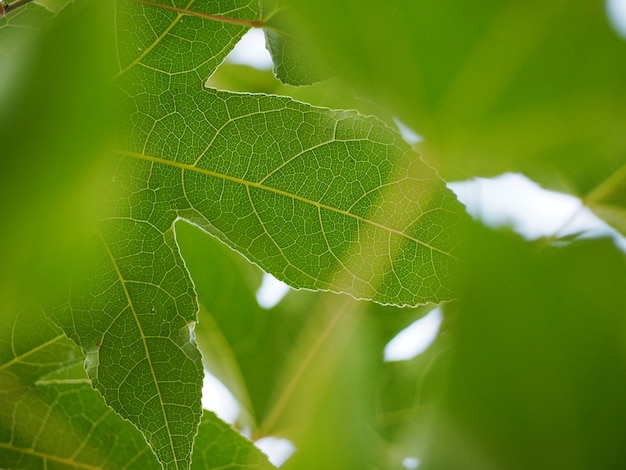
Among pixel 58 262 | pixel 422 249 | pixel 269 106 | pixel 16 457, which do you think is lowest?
pixel 16 457

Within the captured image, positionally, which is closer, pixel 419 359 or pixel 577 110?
pixel 577 110

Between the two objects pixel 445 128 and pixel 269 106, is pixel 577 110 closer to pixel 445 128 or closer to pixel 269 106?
pixel 445 128

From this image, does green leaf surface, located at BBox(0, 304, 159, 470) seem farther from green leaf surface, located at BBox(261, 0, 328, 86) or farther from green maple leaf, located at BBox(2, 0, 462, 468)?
green leaf surface, located at BBox(261, 0, 328, 86)

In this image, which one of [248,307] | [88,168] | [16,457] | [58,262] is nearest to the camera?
[88,168]

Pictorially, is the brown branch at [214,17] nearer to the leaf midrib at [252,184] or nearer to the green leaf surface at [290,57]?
the green leaf surface at [290,57]

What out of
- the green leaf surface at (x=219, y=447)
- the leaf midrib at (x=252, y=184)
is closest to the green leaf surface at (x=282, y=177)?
the leaf midrib at (x=252, y=184)

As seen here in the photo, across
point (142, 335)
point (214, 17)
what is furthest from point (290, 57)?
point (142, 335)

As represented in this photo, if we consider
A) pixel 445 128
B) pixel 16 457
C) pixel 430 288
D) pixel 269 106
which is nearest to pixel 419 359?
pixel 430 288

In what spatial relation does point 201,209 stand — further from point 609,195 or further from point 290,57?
point 609,195
